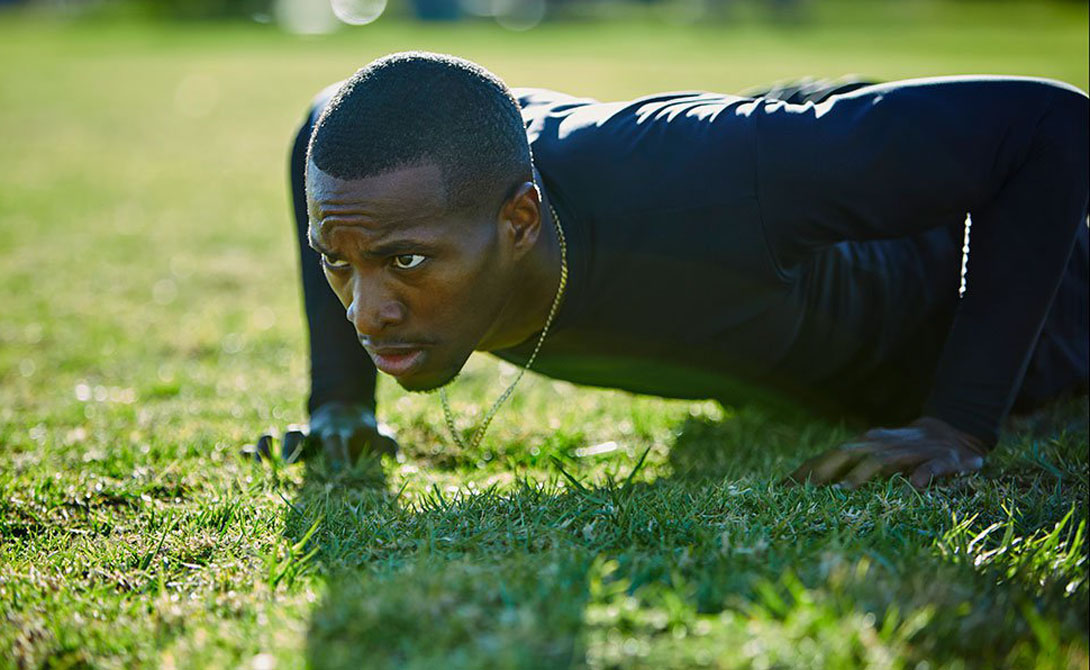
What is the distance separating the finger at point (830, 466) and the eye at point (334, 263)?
1541mm

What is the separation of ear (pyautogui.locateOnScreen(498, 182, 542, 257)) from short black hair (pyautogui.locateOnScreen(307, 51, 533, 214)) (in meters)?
0.03

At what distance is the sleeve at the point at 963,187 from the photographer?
3.37 meters

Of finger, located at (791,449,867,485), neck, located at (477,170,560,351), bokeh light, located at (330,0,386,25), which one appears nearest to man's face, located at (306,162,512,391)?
neck, located at (477,170,560,351)

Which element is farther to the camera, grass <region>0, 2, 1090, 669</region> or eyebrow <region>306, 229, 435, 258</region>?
eyebrow <region>306, 229, 435, 258</region>

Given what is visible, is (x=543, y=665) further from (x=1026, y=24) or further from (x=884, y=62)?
(x=1026, y=24)

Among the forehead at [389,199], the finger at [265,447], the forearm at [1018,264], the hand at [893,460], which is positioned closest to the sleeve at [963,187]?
the forearm at [1018,264]

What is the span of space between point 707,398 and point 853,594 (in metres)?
1.86

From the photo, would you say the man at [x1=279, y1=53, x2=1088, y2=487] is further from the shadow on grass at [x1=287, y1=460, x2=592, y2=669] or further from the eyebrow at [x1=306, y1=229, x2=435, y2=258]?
the shadow on grass at [x1=287, y1=460, x2=592, y2=669]

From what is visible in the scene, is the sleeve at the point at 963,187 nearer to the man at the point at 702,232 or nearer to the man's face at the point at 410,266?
the man at the point at 702,232

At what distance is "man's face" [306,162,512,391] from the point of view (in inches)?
125

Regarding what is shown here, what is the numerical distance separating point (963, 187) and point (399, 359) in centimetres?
183

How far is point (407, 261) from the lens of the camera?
10.7ft

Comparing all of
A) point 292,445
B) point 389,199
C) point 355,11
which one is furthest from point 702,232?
point 355,11

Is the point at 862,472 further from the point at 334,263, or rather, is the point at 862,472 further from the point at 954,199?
the point at 334,263
